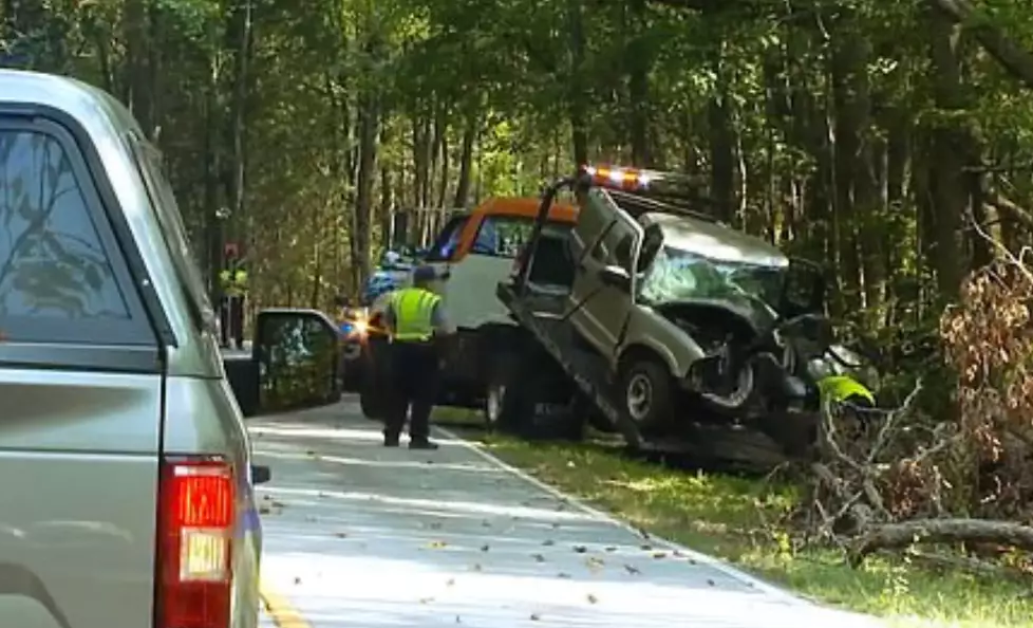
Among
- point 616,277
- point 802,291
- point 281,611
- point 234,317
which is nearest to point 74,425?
point 281,611

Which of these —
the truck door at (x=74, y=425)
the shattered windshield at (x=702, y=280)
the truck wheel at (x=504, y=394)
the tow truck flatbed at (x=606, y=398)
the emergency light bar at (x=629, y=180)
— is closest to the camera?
the truck door at (x=74, y=425)

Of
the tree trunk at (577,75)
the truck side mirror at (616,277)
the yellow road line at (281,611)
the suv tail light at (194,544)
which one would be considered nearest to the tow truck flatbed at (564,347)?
the truck side mirror at (616,277)

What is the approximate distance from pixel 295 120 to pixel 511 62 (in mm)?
24126

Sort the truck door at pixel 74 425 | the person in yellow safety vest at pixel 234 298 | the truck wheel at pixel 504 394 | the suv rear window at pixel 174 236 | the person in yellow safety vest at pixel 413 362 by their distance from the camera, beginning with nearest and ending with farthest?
the truck door at pixel 74 425
the suv rear window at pixel 174 236
the person in yellow safety vest at pixel 413 362
the truck wheel at pixel 504 394
the person in yellow safety vest at pixel 234 298

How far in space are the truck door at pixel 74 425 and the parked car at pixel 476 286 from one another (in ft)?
60.4

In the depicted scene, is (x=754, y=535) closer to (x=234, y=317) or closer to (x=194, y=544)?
(x=194, y=544)

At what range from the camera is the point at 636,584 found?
11.1m

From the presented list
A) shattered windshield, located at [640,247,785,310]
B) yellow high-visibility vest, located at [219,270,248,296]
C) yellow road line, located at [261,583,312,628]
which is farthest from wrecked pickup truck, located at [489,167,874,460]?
yellow high-visibility vest, located at [219,270,248,296]

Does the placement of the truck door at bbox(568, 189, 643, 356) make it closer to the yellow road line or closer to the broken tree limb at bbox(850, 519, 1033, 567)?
the broken tree limb at bbox(850, 519, 1033, 567)

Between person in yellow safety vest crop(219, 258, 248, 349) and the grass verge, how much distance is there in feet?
48.8

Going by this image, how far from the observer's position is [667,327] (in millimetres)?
19172

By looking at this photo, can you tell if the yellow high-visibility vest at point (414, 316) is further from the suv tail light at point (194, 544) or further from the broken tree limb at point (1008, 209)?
the suv tail light at point (194, 544)

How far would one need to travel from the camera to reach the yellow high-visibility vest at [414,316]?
760 inches

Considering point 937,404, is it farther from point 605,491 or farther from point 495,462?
point 495,462
